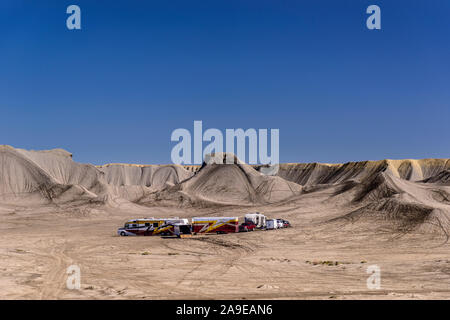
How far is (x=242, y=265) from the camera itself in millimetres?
33594

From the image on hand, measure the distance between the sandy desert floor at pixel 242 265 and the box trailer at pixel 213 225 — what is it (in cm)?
380

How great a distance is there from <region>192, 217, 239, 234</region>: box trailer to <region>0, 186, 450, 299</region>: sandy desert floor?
380 centimetres

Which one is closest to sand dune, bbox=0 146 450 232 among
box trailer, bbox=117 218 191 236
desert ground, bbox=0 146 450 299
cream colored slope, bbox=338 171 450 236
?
cream colored slope, bbox=338 171 450 236

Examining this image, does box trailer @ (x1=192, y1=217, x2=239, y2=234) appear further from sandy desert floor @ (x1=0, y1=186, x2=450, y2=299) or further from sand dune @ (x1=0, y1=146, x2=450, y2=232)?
sand dune @ (x1=0, y1=146, x2=450, y2=232)

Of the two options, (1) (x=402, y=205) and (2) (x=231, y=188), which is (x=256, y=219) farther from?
(2) (x=231, y=188)

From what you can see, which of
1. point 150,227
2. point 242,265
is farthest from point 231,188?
point 242,265

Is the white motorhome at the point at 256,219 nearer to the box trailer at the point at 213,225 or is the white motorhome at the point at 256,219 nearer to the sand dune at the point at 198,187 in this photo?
the box trailer at the point at 213,225

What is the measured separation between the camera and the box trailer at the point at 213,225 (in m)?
59.9

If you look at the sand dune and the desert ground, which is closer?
the desert ground

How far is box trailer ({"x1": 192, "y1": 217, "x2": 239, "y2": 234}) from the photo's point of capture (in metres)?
59.9

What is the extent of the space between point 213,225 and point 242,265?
2721cm

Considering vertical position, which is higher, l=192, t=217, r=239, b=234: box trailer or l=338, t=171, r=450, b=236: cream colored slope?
l=338, t=171, r=450, b=236: cream colored slope

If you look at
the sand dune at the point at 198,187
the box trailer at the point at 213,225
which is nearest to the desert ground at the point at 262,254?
the sand dune at the point at 198,187
